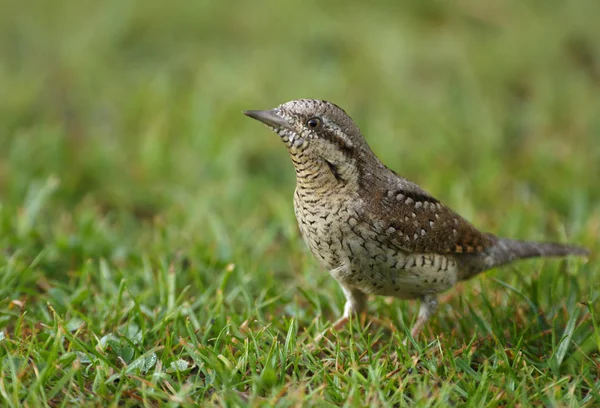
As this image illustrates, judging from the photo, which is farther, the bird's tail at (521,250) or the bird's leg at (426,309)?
the bird's tail at (521,250)

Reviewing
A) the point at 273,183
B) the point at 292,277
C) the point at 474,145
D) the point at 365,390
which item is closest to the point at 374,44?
the point at 474,145

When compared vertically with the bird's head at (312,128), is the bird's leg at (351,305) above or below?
below

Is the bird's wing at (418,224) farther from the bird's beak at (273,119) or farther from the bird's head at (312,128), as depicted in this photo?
the bird's beak at (273,119)

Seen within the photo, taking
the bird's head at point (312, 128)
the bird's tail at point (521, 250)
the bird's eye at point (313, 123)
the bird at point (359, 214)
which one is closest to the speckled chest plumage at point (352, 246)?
the bird at point (359, 214)

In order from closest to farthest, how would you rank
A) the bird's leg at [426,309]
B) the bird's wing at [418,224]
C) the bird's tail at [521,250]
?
the bird's wing at [418,224], the bird's leg at [426,309], the bird's tail at [521,250]

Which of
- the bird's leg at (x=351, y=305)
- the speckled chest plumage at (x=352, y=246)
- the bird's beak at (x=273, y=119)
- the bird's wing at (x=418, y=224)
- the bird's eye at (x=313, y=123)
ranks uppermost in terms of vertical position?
the bird's eye at (x=313, y=123)

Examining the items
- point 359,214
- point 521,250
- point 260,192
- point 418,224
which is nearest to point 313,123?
point 359,214

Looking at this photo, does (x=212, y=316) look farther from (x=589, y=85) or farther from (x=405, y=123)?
(x=589, y=85)
